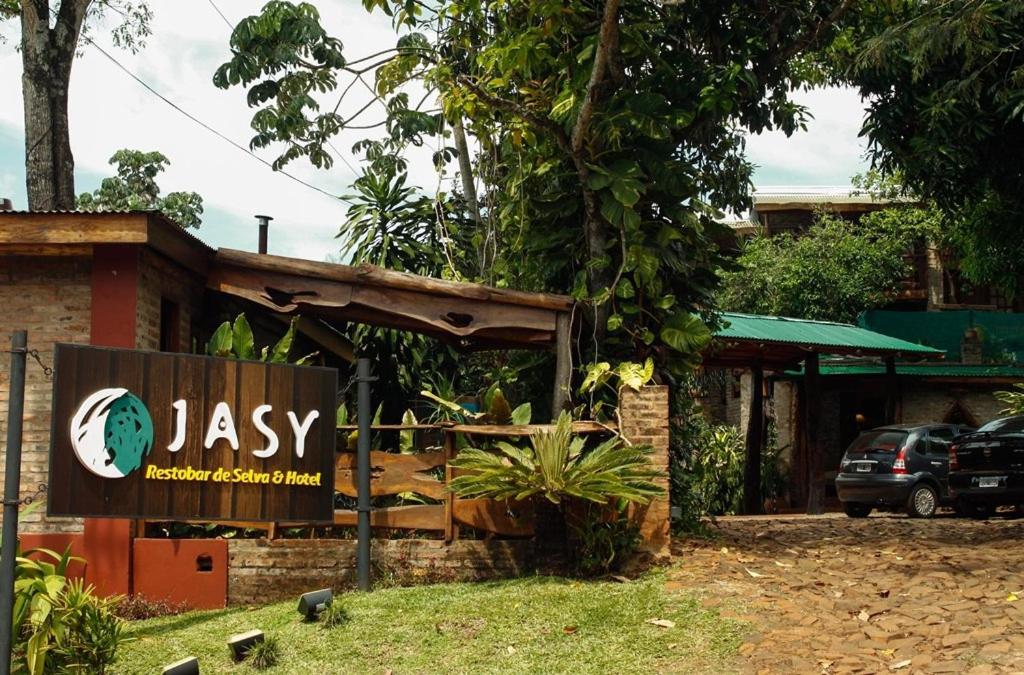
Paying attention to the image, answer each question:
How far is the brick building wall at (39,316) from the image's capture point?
11.1 m

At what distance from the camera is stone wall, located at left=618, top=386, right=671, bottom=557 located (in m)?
11.0

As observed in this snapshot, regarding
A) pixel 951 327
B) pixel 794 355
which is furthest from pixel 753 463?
pixel 951 327

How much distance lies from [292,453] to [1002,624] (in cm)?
593

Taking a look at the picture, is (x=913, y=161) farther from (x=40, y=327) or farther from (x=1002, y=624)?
(x=40, y=327)

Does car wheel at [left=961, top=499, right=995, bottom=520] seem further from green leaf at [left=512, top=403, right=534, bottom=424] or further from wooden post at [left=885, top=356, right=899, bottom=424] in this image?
green leaf at [left=512, top=403, right=534, bottom=424]

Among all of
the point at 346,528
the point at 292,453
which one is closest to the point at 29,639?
the point at 292,453

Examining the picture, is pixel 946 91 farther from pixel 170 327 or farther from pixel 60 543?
pixel 60 543

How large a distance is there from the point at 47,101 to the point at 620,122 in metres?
11.6

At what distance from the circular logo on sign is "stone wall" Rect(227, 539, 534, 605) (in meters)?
1.72

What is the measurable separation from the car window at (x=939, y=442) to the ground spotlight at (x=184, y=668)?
14219mm

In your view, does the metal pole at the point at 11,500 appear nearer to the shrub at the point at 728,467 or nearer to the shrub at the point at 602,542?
the shrub at the point at 602,542

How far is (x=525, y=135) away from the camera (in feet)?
41.9

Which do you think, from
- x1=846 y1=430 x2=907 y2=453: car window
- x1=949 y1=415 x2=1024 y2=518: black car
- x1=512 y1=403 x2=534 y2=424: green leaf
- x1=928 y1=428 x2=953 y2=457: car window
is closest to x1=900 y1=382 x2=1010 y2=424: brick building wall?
x1=928 y1=428 x2=953 y2=457: car window

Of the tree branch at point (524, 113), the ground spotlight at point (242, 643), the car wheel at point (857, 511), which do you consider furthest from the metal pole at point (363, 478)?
the car wheel at point (857, 511)
